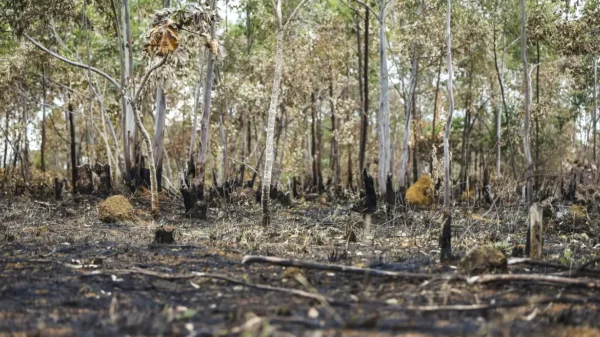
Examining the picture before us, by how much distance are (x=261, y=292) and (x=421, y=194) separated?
36.7 ft

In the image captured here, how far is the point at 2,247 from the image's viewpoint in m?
7.35

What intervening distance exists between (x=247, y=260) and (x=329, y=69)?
1994 cm

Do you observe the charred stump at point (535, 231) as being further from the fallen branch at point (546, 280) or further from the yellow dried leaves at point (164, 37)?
the yellow dried leaves at point (164, 37)

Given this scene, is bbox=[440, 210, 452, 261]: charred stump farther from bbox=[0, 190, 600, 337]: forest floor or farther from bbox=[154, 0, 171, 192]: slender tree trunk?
bbox=[154, 0, 171, 192]: slender tree trunk

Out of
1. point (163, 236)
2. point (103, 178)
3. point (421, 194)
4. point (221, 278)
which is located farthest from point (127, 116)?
point (221, 278)

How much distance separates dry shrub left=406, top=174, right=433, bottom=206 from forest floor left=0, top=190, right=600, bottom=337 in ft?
21.7

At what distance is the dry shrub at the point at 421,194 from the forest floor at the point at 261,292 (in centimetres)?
661

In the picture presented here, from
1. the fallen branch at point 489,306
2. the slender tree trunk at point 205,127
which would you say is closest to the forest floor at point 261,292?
the fallen branch at point 489,306

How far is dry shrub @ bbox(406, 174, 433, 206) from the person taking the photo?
50.6ft

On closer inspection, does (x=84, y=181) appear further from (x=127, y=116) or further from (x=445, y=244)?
(x=445, y=244)

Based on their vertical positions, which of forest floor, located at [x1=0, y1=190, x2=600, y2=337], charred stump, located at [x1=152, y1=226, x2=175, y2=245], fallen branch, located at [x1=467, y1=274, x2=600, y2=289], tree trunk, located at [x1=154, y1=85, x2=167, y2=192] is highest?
tree trunk, located at [x1=154, y1=85, x2=167, y2=192]

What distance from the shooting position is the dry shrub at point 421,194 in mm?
15438

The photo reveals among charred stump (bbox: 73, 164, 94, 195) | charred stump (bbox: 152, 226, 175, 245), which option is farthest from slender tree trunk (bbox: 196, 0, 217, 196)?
charred stump (bbox: 152, 226, 175, 245)

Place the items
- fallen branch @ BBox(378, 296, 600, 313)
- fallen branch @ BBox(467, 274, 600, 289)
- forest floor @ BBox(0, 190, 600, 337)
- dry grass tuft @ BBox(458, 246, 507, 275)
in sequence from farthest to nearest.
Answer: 1. dry grass tuft @ BBox(458, 246, 507, 275)
2. fallen branch @ BBox(467, 274, 600, 289)
3. fallen branch @ BBox(378, 296, 600, 313)
4. forest floor @ BBox(0, 190, 600, 337)
